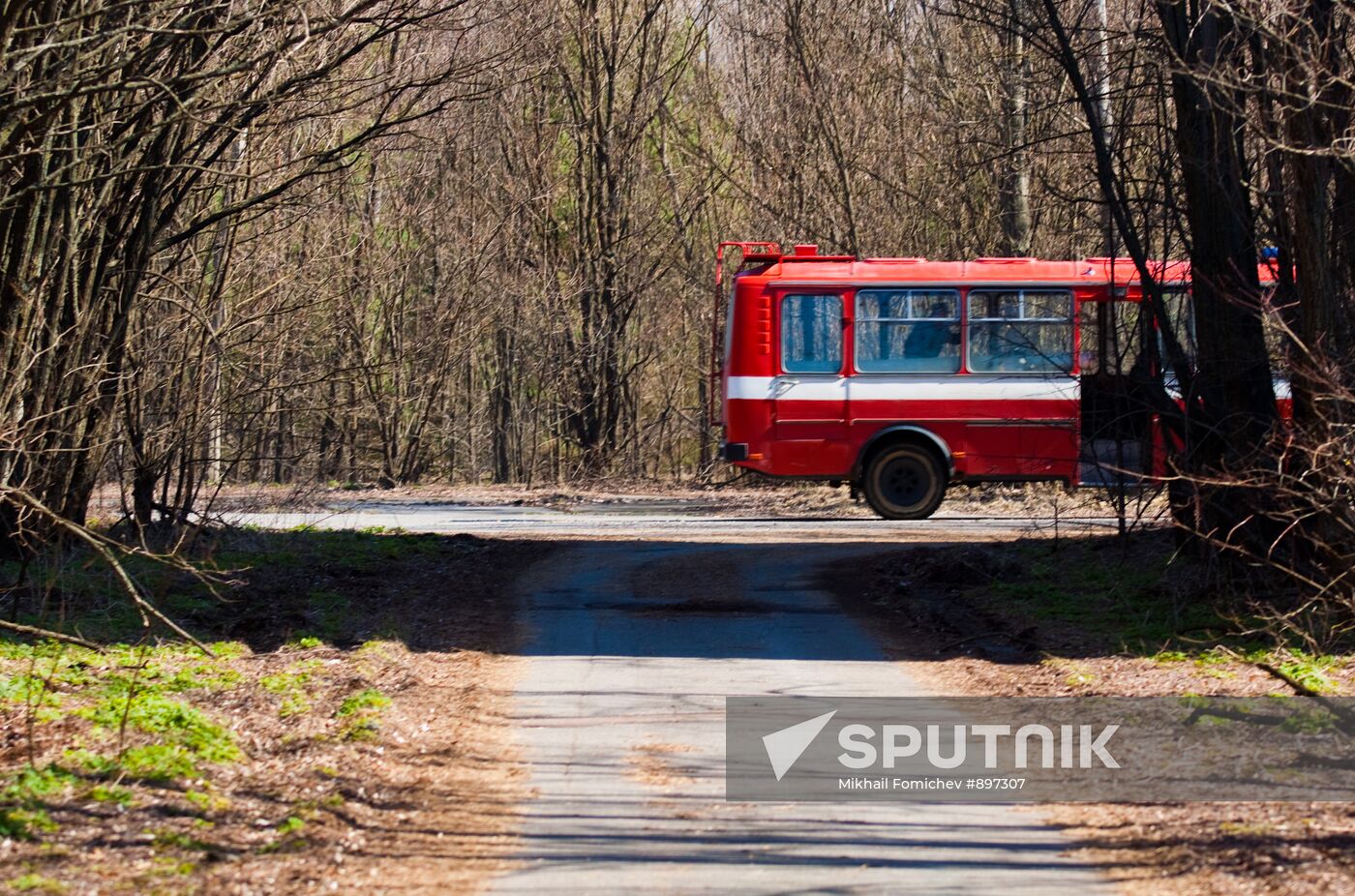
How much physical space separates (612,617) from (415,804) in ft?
16.7

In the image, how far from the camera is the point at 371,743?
7289 millimetres

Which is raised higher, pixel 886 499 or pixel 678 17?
pixel 678 17

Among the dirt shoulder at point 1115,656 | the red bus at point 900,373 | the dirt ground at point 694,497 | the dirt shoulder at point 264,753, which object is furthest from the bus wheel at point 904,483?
the dirt shoulder at point 264,753

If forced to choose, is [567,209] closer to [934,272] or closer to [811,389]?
[811,389]

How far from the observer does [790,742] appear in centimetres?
737

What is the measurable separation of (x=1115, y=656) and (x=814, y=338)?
10.3m

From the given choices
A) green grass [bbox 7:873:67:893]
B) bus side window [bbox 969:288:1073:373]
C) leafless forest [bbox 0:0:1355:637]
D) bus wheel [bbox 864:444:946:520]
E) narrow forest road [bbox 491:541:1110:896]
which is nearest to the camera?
green grass [bbox 7:873:67:893]

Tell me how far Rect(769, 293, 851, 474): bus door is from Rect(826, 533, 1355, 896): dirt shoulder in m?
4.73

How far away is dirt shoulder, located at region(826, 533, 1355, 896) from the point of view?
536cm

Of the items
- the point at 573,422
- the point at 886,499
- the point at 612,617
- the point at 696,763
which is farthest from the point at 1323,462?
the point at 573,422

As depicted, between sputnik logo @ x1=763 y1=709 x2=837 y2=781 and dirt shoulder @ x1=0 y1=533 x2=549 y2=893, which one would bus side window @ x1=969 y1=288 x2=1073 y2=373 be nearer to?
dirt shoulder @ x1=0 y1=533 x2=549 y2=893

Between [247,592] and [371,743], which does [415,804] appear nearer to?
[371,743]

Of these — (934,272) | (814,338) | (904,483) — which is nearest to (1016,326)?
(934,272)

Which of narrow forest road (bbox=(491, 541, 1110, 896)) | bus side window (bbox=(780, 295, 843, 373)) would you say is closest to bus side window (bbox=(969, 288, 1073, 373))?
bus side window (bbox=(780, 295, 843, 373))
